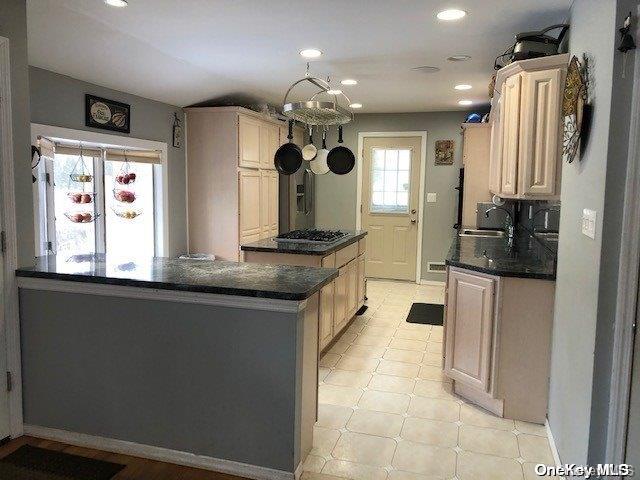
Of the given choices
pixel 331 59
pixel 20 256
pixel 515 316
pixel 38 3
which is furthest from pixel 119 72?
pixel 515 316

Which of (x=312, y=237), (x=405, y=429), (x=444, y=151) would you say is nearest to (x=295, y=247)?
(x=312, y=237)

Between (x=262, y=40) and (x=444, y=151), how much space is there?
3.76 m

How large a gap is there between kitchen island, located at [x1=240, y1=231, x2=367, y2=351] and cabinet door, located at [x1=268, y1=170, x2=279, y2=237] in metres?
1.40

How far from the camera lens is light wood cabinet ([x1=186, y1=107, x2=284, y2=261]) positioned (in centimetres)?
489

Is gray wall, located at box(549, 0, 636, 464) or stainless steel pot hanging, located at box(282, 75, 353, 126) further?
stainless steel pot hanging, located at box(282, 75, 353, 126)

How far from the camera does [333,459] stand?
2.34 meters

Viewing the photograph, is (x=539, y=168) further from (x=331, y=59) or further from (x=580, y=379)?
(x=331, y=59)

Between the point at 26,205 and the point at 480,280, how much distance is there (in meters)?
2.49

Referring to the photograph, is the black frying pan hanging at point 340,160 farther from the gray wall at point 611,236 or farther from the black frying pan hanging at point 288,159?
the gray wall at point 611,236

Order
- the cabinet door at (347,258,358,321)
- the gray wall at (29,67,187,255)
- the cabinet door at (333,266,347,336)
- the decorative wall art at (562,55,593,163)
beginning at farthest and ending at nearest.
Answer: the cabinet door at (347,258,358,321)
the cabinet door at (333,266,347,336)
the gray wall at (29,67,187,255)
the decorative wall art at (562,55,593,163)

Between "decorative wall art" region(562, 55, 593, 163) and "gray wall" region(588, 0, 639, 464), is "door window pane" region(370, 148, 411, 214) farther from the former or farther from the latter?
"gray wall" region(588, 0, 639, 464)

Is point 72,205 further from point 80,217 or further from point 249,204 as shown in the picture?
point 249,204

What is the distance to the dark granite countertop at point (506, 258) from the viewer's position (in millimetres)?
2670

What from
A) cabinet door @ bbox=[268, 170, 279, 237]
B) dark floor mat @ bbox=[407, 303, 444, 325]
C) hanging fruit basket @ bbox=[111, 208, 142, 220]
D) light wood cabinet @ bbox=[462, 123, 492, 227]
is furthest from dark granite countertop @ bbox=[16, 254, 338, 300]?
light wood cabinet @ bbox=[462, 123, 492, 227]
